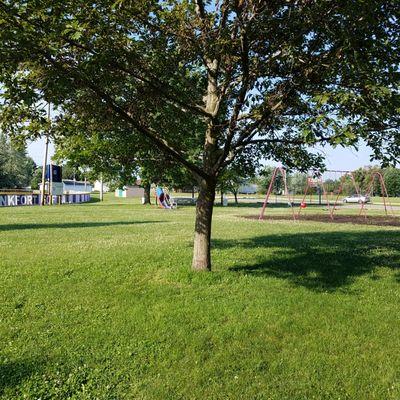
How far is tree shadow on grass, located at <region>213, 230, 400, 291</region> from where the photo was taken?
302 inches

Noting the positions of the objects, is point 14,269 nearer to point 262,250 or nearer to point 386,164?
point 262,250

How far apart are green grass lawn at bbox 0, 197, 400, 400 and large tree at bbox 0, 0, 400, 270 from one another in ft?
4.54

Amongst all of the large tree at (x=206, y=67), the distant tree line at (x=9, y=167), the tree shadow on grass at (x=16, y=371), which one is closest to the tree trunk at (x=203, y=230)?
the large tree at (x=206, y=67)

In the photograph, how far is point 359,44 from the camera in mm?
5453

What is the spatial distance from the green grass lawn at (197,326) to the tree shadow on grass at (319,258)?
0.06m

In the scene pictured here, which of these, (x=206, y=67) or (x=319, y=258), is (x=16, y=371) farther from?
(x=319, y=258)

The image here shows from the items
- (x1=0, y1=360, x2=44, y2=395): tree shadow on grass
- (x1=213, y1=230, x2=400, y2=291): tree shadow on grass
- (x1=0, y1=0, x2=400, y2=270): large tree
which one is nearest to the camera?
(x1=0, y1=360, x2=44, y2=395): tree shadow on grass

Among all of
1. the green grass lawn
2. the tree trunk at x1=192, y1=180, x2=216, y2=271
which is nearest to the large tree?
the tree trunk at x1=192, y1=180, x2=216, y2=271

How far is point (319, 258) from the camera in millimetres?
9242

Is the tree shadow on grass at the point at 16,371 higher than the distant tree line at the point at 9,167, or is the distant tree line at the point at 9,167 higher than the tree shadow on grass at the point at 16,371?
the distant tree line at the point at 9,167

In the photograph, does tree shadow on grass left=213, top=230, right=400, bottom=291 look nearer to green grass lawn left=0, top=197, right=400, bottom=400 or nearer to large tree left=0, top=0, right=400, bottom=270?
green grass lawn left=0, top=197, right=400, bottom=400

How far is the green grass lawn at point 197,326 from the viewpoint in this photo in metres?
4.11

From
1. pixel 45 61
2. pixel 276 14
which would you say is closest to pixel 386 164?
pixel 276 14

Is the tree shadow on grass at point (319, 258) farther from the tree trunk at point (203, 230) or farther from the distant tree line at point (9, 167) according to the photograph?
the distant tree line at point (9, 167)
